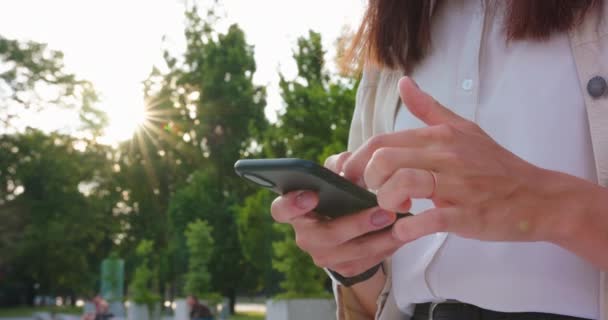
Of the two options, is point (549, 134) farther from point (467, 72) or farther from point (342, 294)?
point (342, 294)

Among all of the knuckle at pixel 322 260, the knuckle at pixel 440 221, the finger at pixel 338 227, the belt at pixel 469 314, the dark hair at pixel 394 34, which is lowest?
the belt at pixel 469 314

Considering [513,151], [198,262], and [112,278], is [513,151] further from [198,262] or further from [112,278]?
[112,278]

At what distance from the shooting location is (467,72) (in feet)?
4.89

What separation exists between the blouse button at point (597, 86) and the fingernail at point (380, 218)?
0.41m

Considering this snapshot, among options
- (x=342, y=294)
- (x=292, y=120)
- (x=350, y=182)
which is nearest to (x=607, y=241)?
(x=350, y=182)

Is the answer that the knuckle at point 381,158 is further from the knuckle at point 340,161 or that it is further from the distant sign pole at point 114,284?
the distant sign pole at point 114,284

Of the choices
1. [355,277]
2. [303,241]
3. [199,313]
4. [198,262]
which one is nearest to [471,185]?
[303,241]

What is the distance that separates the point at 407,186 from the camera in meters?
0.95

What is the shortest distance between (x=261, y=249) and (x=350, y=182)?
26100mm

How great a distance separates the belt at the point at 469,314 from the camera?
1.25m

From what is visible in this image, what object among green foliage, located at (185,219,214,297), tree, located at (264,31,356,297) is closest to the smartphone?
tree, located at (264,31,356,297)

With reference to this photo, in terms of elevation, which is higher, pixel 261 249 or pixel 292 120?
pixel 292 120

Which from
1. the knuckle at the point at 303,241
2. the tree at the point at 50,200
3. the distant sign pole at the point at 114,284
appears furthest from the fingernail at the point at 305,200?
the tree at the point at 50,200

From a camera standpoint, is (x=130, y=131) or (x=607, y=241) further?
(x=130, y=131)
